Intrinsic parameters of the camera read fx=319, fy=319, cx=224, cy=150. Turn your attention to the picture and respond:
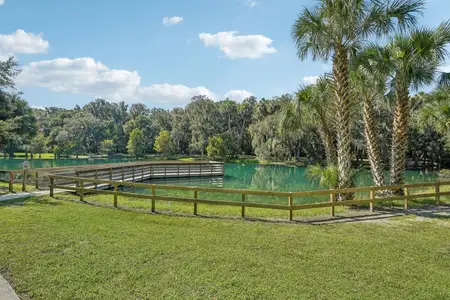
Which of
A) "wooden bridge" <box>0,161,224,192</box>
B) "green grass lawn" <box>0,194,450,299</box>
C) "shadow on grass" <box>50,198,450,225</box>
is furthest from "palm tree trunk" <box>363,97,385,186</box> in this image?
"wooden bridge" <box>0,161,224,192</box>

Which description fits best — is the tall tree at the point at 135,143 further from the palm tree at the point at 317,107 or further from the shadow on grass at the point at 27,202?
the shadow on grass at the point at 27,202

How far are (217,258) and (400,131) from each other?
32.8 ft

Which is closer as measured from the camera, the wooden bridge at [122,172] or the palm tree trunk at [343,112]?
the palm tree trunk at [343,112]

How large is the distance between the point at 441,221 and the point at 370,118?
4899mm

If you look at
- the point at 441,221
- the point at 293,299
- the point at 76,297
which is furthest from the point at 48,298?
the point at 441,221

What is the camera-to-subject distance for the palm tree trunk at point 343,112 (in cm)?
1123

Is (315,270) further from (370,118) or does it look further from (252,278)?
(370,118)

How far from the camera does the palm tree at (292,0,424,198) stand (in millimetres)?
10502

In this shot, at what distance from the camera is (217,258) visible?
557cm

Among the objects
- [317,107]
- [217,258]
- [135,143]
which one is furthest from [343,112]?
[135,143]

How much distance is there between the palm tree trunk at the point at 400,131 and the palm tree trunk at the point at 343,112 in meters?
2.42

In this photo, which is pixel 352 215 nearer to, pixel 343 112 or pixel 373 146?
pixel 343 112

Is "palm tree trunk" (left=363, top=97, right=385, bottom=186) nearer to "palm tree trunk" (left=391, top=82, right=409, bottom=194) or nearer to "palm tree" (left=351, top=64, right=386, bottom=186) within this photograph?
"palm tree" (left=351, top=64, right=386, bottom=186)

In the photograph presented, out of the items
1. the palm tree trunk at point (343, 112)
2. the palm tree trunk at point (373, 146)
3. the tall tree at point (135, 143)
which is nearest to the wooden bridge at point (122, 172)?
the palm tree trunk at point (343, 112)
